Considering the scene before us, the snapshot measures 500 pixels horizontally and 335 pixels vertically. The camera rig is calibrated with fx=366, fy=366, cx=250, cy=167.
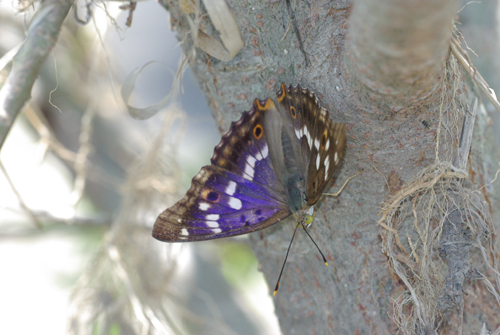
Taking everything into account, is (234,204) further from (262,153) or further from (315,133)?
(315,133)

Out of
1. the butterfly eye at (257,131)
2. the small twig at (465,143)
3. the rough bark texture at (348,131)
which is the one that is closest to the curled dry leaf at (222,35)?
the rough bark texture at (348,131)

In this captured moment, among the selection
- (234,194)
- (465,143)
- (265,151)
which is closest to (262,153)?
(265,151)

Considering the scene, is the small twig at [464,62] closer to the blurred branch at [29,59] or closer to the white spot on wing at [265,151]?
the white spot on wing at [265,151]

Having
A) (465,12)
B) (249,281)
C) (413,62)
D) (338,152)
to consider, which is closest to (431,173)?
(338,152)

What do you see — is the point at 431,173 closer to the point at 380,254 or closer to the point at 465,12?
the point at 380,254

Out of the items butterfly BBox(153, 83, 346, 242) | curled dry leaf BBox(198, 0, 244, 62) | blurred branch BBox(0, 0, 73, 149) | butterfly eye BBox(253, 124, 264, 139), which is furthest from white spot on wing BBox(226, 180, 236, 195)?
blurred branch BBox(0, 0, 73, 149)
